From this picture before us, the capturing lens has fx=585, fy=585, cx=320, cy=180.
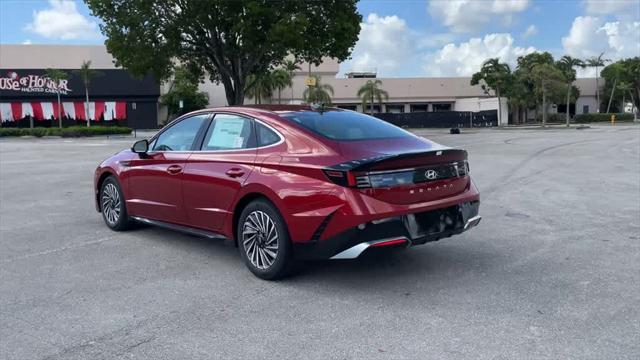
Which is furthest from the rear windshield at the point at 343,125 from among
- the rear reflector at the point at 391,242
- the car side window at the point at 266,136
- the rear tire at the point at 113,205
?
the rear tire at the point at 113,205

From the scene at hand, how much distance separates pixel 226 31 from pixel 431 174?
2836cm

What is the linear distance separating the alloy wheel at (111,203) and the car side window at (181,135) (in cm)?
105

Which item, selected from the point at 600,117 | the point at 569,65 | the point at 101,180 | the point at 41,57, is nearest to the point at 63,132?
the point at 41,57

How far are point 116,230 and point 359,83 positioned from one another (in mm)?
69700

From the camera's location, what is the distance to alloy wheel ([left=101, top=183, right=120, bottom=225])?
24.1ft

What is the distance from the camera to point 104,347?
3.87 m

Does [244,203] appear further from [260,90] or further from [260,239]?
[260,90]

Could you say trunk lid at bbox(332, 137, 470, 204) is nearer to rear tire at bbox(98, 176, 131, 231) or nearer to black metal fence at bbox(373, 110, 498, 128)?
rear tire at bbox(98, 176, 131, 231)

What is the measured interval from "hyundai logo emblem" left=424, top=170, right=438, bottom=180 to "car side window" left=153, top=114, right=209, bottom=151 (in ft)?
8.09

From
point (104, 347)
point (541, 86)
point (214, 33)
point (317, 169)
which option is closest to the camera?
point (104, 347)

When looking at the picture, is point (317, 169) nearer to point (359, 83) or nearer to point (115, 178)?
point (115, 178)

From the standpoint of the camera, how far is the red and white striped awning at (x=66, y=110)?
53.7m

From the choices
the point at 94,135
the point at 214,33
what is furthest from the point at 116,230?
the point at 94,135

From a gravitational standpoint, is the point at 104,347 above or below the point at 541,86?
below
